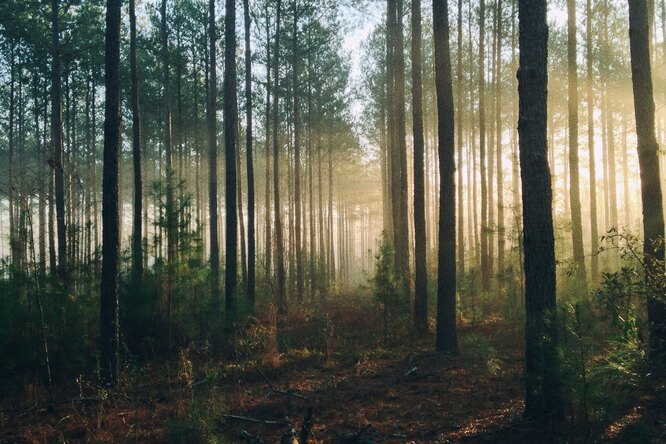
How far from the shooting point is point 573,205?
13219mm

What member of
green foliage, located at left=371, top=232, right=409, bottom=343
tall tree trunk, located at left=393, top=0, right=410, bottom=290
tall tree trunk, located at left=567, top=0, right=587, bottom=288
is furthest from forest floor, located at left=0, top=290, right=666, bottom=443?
tall tree trunk, located at left=567, top=0, right=587, bottom=288

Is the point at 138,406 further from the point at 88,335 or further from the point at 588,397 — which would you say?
the point at 588,397

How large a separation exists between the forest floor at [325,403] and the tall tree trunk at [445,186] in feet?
2.35

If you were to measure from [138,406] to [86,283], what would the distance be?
17.4ft

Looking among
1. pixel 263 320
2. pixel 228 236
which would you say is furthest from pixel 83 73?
pixel 263 320

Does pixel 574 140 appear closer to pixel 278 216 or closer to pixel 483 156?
pixel 483 156

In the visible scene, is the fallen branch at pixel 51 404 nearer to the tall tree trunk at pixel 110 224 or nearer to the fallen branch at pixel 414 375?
the tall tree trunk at pixel 110 224

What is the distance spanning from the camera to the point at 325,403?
6.77 metres

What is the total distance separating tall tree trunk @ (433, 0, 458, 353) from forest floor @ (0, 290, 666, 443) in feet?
2.35

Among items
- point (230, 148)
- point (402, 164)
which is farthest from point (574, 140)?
point (230, 148)

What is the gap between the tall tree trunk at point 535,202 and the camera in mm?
5297

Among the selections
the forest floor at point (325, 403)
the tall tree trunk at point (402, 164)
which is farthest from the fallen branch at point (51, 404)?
the tall tree trunk at point (402, 164)

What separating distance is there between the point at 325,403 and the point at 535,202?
4.29 metres

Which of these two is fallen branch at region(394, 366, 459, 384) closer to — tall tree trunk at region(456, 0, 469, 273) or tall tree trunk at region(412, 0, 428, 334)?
tall tree trunk at region(412, 0, 428, 334)
